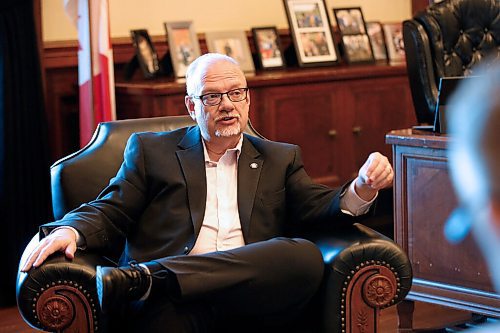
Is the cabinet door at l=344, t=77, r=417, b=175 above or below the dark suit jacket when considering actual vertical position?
above

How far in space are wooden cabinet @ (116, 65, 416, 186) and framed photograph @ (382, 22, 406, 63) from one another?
1.07ft

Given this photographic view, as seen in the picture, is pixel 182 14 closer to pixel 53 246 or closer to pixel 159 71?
pixel 159 71

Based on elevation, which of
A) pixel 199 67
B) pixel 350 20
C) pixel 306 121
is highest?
pixel 350 20

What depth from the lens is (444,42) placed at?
3.92 m

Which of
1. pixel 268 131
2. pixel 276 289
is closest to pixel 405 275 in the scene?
pixel 276 289

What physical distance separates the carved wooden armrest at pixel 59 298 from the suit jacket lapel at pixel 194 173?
444 mm

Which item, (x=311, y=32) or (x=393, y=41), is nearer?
(x=311, y=32)

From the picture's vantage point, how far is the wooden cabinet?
4590 millimetres

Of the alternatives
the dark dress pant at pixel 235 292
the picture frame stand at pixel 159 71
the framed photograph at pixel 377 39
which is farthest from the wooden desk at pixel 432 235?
the framed photograph at pixel 377 39

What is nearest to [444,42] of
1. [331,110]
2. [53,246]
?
[331,110]

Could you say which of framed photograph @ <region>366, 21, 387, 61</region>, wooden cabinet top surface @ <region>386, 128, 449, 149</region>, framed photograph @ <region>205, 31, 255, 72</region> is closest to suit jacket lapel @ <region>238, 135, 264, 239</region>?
wooden cabinet top surface @ <region>386, 128, 449, 149</region>

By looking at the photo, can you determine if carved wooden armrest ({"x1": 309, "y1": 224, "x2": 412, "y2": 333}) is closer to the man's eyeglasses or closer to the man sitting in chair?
the man sitting in chair

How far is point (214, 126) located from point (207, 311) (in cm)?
64

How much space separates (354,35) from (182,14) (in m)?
1.06
